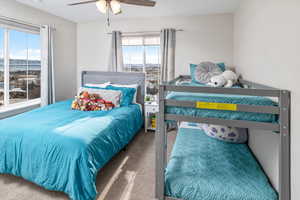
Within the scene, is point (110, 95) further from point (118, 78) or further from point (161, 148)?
point (161, 148)

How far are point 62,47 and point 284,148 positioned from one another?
420cm

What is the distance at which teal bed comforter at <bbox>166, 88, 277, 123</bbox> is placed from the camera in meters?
1.26

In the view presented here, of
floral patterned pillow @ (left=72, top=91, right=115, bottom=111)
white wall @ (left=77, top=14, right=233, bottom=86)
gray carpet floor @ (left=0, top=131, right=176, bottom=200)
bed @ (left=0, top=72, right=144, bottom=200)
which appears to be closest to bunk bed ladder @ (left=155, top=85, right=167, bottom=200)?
gray carpet floor @ (left=0, top=131, right=176, bottom=200)

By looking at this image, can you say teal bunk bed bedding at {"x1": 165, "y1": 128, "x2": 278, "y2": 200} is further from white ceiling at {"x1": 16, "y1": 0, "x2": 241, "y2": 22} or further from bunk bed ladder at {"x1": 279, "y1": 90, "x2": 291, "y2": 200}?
white ceiling at {"x1": 16, "y1": 0, "x2": 241, "y2": 22}

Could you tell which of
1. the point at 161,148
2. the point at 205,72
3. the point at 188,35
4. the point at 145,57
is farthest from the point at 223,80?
the point at 145,57

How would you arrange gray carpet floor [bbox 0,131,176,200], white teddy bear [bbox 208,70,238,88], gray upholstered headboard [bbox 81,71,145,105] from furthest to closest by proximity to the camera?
1. gray upholstered headboard [bbox 81,71,145,105]
2. white teddy bear [bbox 208,70,238,88]
3. gray carpet floor [bbox 0,131,176,200]

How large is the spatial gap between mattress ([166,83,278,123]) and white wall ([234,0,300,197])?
0.16m

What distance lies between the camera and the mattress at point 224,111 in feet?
4.14

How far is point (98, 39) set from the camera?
168 inches

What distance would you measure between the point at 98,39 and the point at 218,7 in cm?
263

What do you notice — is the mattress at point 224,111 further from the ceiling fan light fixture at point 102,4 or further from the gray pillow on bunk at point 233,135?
the ceiling fan light fixture at point 102,4

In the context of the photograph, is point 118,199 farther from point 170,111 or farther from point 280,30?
point 280,30

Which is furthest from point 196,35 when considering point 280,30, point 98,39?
point 280,30

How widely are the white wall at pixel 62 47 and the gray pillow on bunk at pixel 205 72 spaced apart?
289cm
